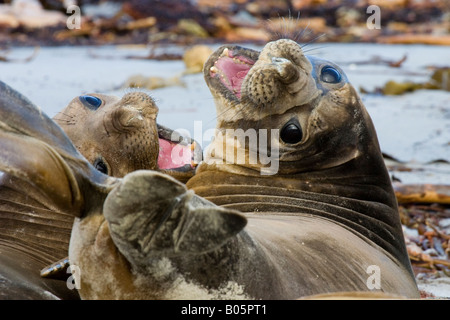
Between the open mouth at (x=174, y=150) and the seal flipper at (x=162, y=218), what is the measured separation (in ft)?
6.11

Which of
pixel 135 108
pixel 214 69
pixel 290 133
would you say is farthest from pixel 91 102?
pixel 290 133

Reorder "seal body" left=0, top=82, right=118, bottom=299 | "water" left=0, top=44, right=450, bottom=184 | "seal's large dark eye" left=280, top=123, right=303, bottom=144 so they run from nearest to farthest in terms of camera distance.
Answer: "seal body" left=0, top=82, right=118, bottom=299, "seal's large dark eye" left=280, top=123, right=303, bottom=144, "water" left=0, top=44, right=450, bottom=184

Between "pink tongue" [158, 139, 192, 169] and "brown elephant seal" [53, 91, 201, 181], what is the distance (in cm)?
10

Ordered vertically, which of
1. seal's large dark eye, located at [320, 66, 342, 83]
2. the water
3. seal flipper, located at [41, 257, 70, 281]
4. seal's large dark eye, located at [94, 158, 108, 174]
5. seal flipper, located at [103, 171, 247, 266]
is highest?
the water

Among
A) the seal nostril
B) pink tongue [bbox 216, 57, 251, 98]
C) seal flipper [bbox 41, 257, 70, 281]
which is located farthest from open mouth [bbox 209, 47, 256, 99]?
seal flipper [bbox 41, 257, 70, 281]

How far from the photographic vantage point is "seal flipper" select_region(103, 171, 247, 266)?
2848mm

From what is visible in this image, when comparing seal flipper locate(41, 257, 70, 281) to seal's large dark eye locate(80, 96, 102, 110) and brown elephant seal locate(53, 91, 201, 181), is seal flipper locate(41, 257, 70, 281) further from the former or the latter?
seal's large dark eye locate(80, 96, 102, 110)

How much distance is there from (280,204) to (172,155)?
0.87m

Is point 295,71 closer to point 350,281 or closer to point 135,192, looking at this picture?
point 350,281

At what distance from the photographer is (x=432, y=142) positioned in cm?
777

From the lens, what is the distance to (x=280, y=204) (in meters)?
4.22

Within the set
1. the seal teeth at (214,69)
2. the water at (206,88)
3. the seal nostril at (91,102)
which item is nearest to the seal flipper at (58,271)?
the seal nostril at (91,102)

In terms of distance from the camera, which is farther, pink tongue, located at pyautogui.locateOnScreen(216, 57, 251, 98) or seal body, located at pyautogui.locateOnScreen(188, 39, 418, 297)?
pink tongue, located at pyautogui.locateOnScreen(216, 57, 251, 98)

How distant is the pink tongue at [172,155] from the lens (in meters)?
4.79
